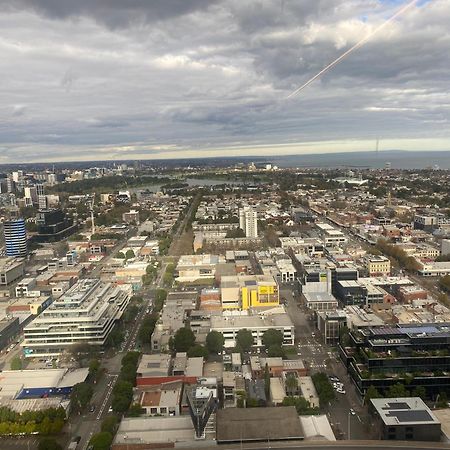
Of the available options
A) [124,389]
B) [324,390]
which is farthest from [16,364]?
[324,390]

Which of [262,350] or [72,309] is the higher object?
[72,309]

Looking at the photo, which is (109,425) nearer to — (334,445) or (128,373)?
(128,373)

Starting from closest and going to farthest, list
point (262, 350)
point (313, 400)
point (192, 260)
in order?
point (313, 400)
point (262, 350)
point (192, 260)

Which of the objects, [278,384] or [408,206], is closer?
[278,384]

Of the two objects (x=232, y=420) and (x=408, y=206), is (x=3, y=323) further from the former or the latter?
(x=408, y=206)

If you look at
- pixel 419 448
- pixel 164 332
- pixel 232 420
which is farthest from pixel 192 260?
pixel 419 448

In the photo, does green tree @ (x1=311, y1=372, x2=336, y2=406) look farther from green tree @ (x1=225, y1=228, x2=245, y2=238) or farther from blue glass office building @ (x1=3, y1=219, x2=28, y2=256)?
blue glass office building @ (x1=3, y1=219, x2=28, y2=256)
